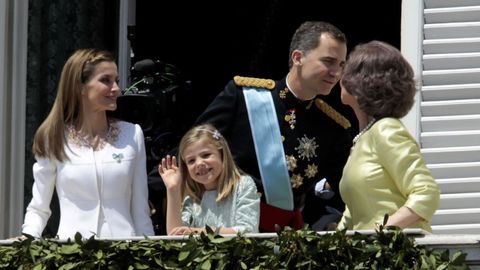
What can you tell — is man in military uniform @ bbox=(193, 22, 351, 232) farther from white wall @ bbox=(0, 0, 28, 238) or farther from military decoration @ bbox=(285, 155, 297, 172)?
white wall @ bbox=(0, 0, 28, 238)

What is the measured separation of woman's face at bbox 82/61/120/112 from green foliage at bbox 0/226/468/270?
73 centimetres

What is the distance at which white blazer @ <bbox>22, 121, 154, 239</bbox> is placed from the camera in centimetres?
498

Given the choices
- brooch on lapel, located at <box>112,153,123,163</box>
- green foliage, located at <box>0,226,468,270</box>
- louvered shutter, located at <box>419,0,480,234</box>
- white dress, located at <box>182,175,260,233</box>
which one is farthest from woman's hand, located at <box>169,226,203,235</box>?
louvered shutter, located at <box>419,0,480,234</box>

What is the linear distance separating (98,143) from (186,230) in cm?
55

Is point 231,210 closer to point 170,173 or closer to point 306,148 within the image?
point 170,173

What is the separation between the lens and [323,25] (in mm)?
5219

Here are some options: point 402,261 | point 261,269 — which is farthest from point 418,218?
point 261,269

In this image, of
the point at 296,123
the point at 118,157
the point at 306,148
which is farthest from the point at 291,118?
the point at 118,157

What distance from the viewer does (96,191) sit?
4.98 metres

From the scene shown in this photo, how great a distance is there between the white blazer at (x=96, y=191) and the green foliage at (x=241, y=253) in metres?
0.45

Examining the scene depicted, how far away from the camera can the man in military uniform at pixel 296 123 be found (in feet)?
17.0

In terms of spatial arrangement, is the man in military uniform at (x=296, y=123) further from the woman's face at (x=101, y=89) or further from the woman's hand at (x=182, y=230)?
the woman's hand at (x=182, y=230)

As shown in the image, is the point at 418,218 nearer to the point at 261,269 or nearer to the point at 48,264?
the point at 261,269

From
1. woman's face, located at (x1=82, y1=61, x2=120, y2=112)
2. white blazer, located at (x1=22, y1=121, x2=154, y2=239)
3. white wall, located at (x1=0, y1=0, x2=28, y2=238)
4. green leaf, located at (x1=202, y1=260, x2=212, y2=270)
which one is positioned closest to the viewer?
green leaf, located at (x1=202, y1=260, x2=212, y2=270)
